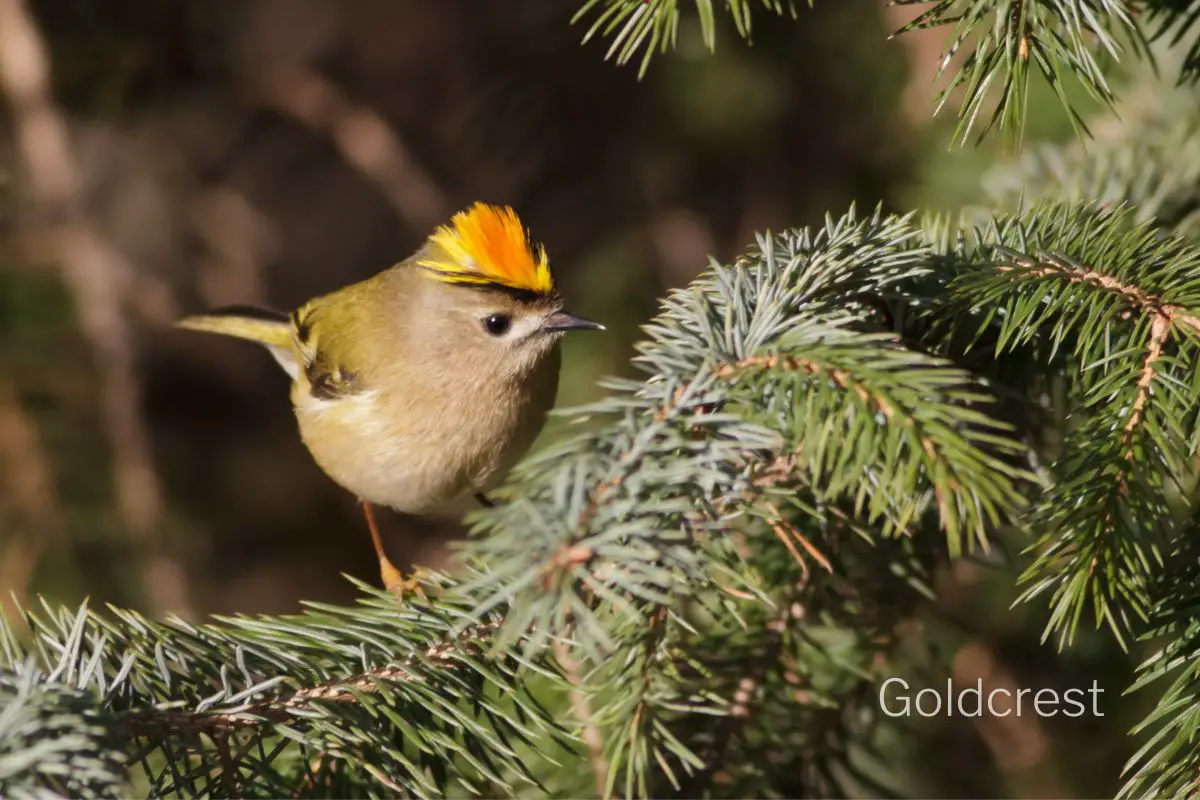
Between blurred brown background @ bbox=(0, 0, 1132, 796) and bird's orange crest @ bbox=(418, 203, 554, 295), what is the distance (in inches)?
21.6

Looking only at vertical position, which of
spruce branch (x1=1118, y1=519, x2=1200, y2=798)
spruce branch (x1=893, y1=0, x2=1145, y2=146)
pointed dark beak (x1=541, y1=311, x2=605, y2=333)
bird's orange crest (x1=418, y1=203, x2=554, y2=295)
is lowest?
spruce branch (x1=1118, y1=519, x2=1200, y2=798)

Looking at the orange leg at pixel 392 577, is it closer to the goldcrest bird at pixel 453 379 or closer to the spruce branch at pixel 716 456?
the goldcrest bird at pixel 453 379

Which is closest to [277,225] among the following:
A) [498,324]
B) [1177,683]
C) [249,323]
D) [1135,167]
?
[249,323]

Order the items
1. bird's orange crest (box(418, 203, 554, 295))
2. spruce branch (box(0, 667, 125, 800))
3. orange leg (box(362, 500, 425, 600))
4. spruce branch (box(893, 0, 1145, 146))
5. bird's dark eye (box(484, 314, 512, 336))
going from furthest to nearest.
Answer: bird's dark eye (box(484, 314, 512, 336))
bird's orange crest (box(418, 203, 554, 295))
orange leg (box(362, 500, 425, 600))
spruce branch (box(893, 0, 1145, 146))
spruce branch (box(0, 667, 125, 800))

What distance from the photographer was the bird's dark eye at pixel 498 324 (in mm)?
1707

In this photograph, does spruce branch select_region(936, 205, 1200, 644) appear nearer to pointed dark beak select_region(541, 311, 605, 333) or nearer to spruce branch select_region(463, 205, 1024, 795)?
spruce branch select_region(463, 205, 1024, 795)

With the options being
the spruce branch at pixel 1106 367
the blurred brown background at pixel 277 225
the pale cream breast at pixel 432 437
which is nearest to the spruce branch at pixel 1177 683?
the spruce branch at pixel 1106 367

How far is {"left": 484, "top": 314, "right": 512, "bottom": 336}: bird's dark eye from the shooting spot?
171cm

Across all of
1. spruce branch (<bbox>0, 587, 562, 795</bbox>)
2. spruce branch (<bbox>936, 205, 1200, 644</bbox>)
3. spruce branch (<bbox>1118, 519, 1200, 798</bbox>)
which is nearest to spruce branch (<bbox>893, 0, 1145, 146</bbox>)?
spruce branch (<bbox>936, 205, 1200, 644</bbox>)

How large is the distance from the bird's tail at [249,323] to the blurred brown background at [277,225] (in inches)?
6.0

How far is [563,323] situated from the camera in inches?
64.2

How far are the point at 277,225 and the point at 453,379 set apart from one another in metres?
1.79

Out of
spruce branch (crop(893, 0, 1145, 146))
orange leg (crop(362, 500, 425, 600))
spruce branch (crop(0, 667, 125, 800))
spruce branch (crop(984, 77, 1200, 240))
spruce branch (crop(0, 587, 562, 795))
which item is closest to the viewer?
spruce branch (crop(0, 667, 125, 800))

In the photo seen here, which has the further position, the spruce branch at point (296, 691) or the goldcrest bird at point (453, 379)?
the goldcrest bird at point (453, 379)
